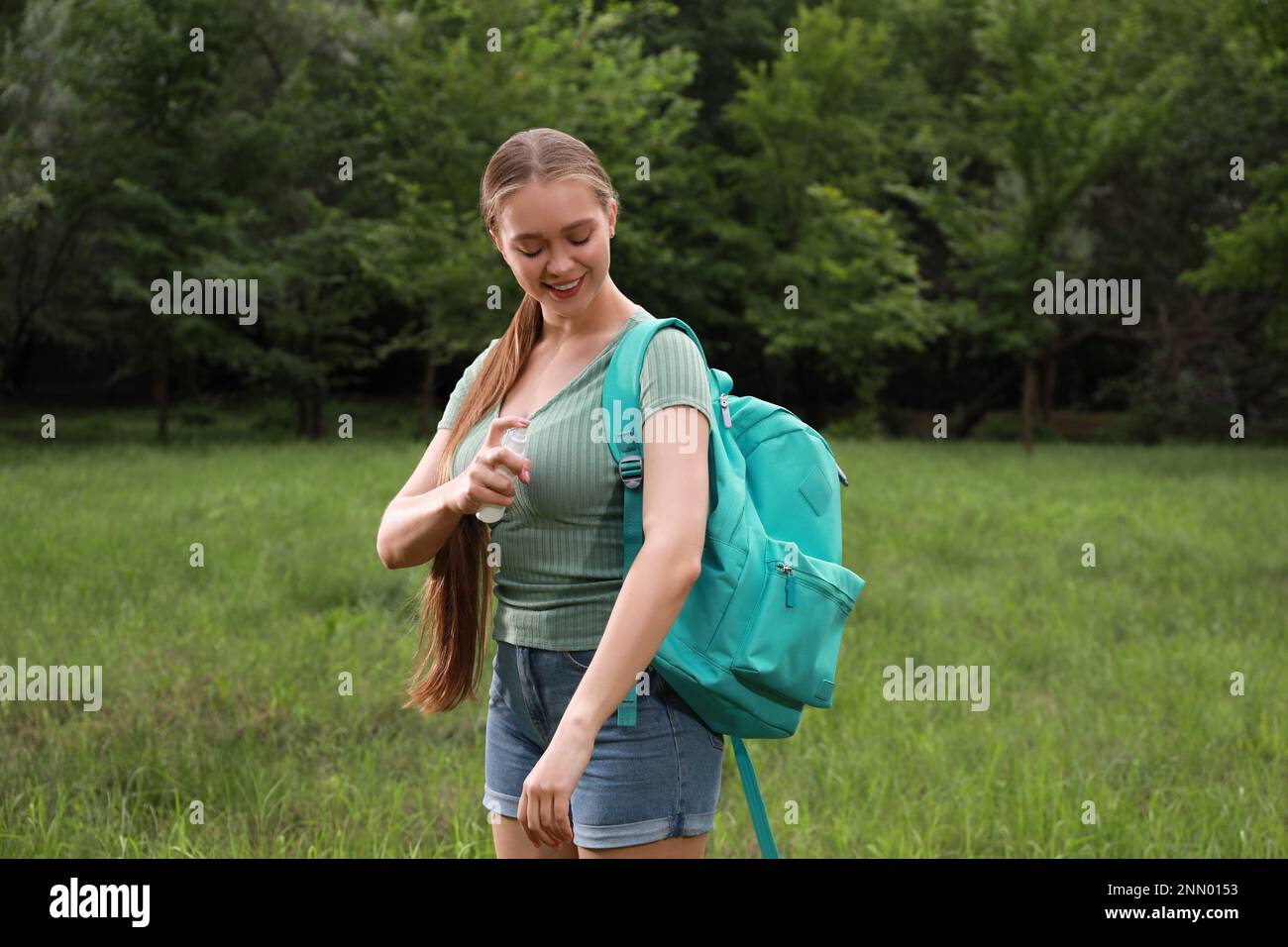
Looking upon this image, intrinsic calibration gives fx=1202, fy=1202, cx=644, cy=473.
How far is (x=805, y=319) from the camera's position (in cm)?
2525

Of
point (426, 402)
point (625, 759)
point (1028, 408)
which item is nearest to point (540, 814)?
point (625, 759)

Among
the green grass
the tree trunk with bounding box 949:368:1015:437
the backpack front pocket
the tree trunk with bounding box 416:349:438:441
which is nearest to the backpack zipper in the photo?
the backpack front pocket

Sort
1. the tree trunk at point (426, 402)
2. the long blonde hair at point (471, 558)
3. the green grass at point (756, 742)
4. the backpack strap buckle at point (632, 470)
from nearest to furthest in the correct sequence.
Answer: the backpack strap buckle at point (632, 470) < the long blonde hair at point (471, 558) < the green grass at point (756, 742) < the tree trunk at point (426, 402)

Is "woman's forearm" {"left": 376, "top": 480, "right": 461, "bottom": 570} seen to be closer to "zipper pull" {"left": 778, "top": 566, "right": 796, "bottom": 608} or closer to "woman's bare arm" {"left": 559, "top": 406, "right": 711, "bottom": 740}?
"woman's bare arm" {"left": 559, "top": 406, "right": 711, "bottom": 740}

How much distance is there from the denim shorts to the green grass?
209cm

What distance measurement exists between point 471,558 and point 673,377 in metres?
0.68

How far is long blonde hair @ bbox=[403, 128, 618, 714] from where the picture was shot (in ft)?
6.23

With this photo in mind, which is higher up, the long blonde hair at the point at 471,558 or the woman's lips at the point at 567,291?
the woman's lips at the point at 567,291

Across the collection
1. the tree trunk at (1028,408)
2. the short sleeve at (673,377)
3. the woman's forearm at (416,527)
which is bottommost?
the woman's forearm at (416,527)

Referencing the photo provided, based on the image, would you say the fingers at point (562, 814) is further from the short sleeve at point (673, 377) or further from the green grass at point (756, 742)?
the green grass at point (756, 742)

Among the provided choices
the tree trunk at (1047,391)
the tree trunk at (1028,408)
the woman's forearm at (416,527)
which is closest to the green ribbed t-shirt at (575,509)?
the woman's forearm at (416,527)

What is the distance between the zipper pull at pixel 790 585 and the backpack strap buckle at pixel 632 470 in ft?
0.88

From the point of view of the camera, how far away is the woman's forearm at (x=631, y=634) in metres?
1.69

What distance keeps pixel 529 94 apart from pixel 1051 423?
45.4ft
